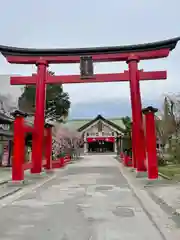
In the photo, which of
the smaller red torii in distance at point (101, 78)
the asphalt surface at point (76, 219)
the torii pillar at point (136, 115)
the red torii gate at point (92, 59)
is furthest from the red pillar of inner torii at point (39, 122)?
the asphalt surface at point (76, 219)

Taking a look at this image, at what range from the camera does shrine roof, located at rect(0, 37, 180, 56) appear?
65.9ft

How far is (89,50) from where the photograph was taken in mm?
20469

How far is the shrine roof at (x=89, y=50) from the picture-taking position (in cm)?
2008

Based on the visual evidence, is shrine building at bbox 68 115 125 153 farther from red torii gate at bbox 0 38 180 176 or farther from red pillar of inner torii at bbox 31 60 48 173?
red pillar of inner torii at bbox 31 60 48 173

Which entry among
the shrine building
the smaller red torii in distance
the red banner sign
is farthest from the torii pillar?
the red banner sign

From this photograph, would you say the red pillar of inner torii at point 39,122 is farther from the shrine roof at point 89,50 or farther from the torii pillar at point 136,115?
the torii pillar at point 136,115

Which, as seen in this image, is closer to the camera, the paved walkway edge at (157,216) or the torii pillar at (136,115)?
the paved walkway edge at (157,216)

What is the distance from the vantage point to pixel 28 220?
25.0ft

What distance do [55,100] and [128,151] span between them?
45.7ft

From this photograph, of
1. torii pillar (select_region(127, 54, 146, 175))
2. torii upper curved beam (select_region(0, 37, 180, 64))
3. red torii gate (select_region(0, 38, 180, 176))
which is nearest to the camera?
torii pillar (select_region(127, 54, 146, 175))

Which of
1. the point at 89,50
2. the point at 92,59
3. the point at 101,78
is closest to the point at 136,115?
the point at 101,78

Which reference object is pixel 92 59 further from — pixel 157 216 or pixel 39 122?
pixel 157 216

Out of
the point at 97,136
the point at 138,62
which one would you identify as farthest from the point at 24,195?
the point at 97,136

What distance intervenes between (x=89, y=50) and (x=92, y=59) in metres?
0.61
